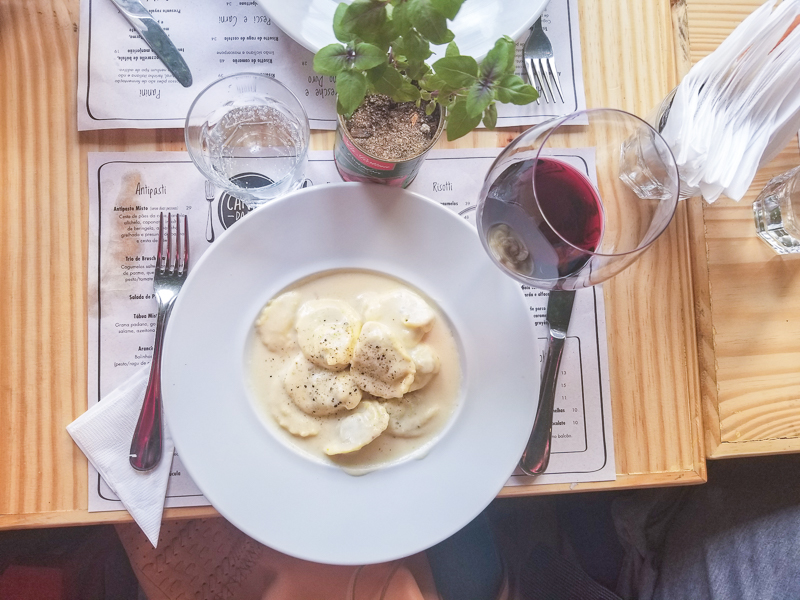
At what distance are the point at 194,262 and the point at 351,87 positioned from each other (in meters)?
0.38

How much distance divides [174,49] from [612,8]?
683mm

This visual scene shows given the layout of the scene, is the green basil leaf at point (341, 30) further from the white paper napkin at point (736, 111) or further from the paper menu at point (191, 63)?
the white paper napkin at point (736, 111)

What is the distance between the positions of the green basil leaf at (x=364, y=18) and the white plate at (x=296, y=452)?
0.72ft

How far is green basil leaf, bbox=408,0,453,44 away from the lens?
516 millimetres

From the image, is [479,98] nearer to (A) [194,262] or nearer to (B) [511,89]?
(B) [511,89]

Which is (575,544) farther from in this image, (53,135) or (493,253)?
(53,135)

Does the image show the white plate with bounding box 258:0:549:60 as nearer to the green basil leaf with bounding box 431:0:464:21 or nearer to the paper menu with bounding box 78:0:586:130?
the paper menu with bounding box 78:0:586:130

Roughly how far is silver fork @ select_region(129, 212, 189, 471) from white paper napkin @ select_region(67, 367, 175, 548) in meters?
0.01

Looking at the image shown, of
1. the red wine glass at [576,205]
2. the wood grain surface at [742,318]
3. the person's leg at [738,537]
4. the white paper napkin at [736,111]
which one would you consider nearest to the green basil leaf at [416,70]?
the red wine glass at [576,205]

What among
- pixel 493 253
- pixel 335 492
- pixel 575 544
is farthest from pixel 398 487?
pixel 575 544

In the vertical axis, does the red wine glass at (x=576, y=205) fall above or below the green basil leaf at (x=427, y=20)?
below

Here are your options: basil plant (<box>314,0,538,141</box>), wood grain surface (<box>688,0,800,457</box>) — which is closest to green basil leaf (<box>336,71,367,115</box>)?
basil plant (<box>314,0,538,141</box>)

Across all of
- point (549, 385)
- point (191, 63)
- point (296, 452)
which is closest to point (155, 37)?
point (191, 63)

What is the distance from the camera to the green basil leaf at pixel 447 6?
1.66 ft
